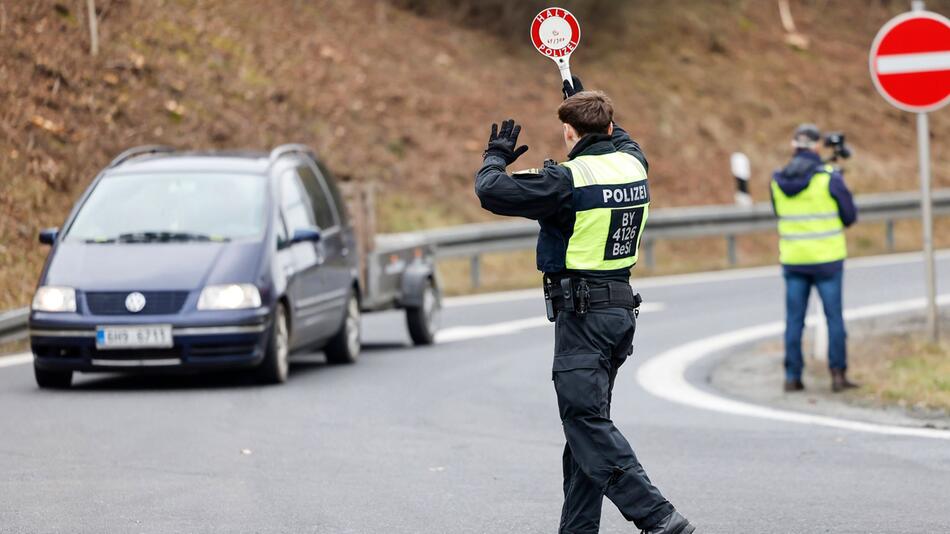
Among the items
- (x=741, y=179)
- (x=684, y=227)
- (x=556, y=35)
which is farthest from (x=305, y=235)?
A: (x=741, y=179)

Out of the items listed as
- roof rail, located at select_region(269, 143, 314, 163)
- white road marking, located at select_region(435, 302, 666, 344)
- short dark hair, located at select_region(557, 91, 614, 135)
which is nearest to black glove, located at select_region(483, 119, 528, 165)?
short dark hair, located at select_region(557, 91, 614, 135)

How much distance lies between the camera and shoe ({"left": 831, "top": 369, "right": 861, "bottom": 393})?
12016mm

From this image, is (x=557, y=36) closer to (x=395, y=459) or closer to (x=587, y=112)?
(x=587, y=112)

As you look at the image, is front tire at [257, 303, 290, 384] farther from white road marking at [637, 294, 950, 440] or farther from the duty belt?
the duty belt

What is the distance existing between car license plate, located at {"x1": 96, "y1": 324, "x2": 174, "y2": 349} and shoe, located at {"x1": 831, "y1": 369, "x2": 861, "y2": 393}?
4.64 metres

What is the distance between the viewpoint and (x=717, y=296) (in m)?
19.9

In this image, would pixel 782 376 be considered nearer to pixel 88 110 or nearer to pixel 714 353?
pixel 714 353

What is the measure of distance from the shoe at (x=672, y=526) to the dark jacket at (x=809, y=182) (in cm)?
609

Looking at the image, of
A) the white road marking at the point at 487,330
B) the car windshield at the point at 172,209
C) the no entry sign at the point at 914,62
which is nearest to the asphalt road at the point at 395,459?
the car windshield at the point at 172,209

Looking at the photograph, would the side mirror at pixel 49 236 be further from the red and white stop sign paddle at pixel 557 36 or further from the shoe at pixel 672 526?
the shoe at pixel 672 526

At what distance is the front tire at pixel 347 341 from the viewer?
1388cm

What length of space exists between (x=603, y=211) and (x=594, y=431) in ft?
2.68

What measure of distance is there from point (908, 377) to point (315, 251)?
4.56 meters

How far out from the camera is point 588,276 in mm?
6375
